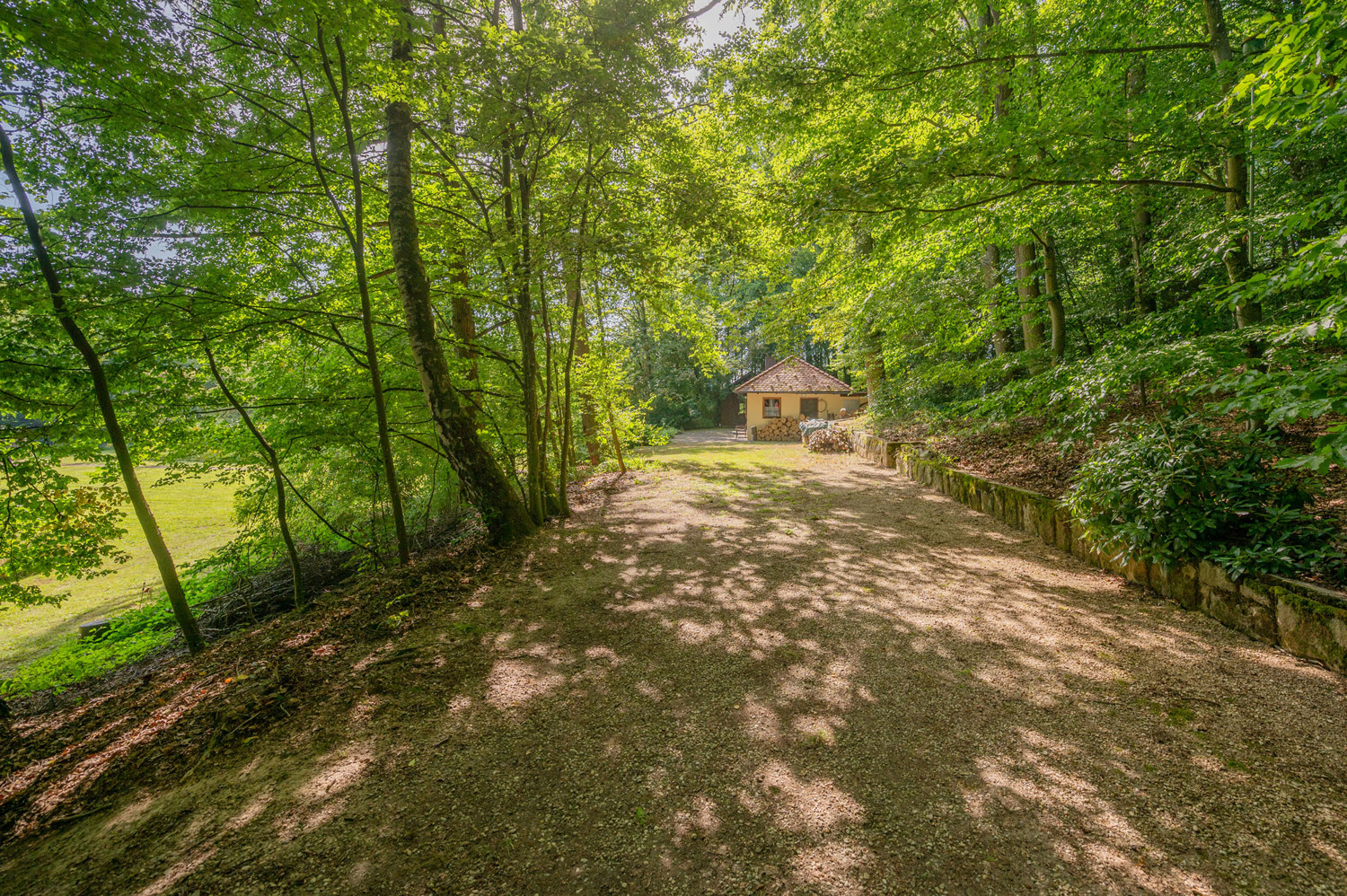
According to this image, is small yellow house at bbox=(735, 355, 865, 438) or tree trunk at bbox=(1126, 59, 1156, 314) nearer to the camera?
tree trunk at bbox=(1126, 59, 1156, 314)

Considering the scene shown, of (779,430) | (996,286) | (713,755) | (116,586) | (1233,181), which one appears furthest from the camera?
(779,430)

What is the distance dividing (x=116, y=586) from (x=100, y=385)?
9014mm

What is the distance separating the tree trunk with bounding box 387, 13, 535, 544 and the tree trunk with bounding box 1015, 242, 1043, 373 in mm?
7690

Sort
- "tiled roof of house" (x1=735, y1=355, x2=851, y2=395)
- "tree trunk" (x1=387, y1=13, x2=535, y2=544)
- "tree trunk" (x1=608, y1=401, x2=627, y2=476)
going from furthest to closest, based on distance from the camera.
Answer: "tiled roof of house" (x1=735, y1=355, x2=851, y2=395), "tree trunk" (x1=608, y1=401, x2=627, y2=476), "tree trunk" (x1=387, y1=13, x2=535, y2=544)

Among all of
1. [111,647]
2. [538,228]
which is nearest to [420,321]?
[538,228]

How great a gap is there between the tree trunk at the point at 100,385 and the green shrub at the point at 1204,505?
296 inches

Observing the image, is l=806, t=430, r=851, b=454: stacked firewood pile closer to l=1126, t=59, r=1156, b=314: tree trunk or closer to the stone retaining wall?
l=1126, t=59, r=1156, b=314: tree trunk

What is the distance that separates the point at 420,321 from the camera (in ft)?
16.5

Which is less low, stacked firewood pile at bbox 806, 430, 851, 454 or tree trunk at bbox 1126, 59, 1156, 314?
tree trunk at bbox 1126, 59, 1156, 314

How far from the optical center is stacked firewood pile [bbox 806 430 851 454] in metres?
13.7

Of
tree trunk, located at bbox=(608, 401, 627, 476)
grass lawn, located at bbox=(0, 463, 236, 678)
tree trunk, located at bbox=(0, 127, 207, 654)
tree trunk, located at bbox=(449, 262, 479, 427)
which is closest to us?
tree trunk, located at bbox=(0, 127, 207, 654)

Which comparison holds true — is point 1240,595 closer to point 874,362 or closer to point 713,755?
point 713,755

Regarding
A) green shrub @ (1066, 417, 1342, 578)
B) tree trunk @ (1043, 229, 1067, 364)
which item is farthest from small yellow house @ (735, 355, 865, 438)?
green shrub @ (1066, 417, 1342, 578)

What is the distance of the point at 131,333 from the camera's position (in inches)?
159
